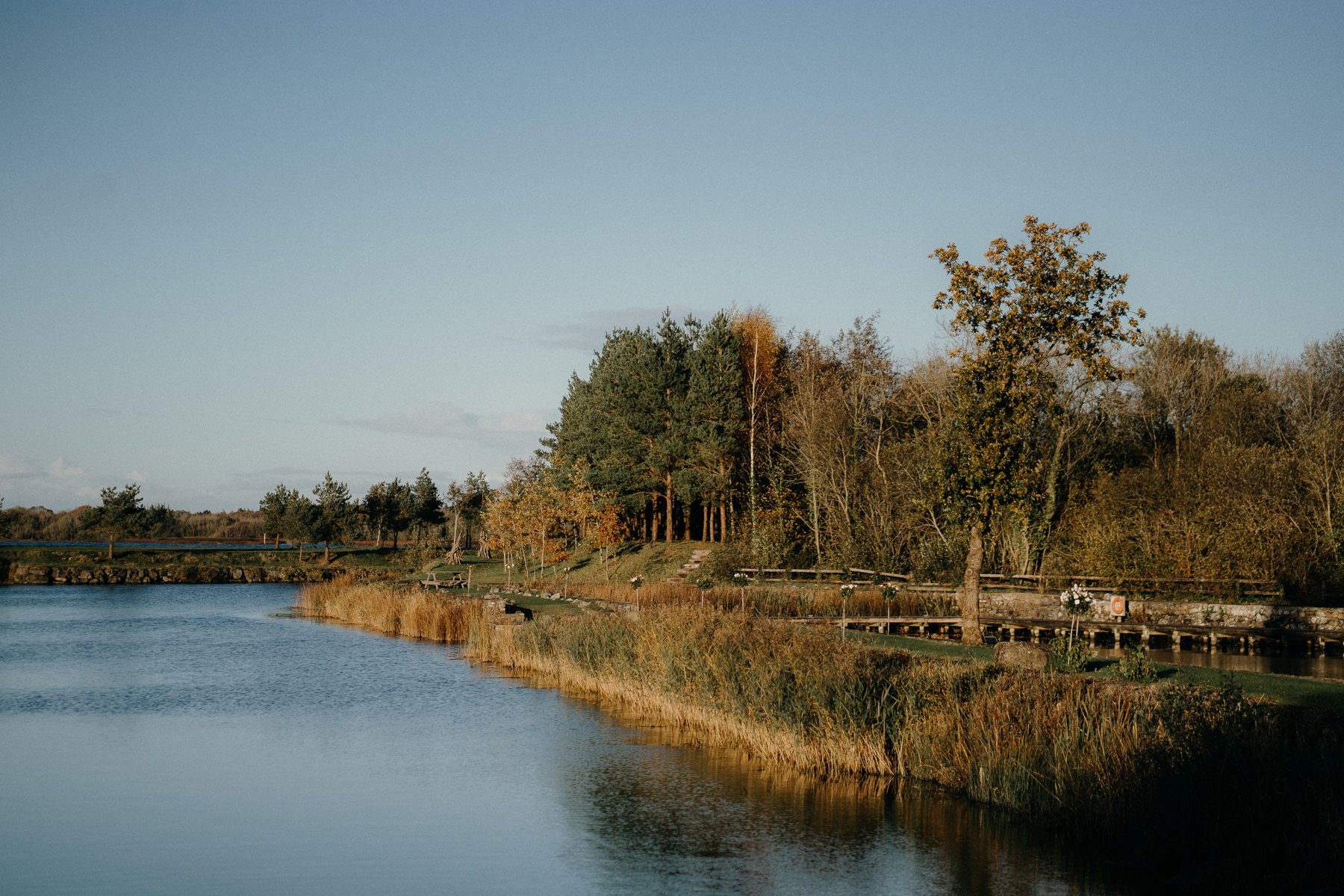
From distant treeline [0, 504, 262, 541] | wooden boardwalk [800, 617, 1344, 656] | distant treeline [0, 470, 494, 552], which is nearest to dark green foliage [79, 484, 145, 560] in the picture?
distant treeline [0, 470, 494, 552]

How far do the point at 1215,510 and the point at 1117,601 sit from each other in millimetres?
16632

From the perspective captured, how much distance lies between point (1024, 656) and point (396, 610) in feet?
96.3

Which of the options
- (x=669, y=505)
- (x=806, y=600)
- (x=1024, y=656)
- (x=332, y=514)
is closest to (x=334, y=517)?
(x=332, y=514)

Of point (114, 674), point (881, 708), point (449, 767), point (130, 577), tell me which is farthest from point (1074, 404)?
point (130, 577)

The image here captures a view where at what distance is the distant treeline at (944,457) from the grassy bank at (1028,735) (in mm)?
9151

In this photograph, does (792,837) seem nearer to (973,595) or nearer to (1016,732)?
(1016,732)

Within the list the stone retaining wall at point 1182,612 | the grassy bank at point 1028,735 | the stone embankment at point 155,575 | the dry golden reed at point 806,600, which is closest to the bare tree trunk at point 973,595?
the grassy bank at point 1028,735

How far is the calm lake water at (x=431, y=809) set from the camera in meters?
12.9

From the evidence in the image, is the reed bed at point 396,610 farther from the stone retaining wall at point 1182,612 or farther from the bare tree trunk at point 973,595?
the stone retaining wall at point 1182,612

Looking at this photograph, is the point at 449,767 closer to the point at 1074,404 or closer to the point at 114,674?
the point at 114,674

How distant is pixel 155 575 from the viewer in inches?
3019

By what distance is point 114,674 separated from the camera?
31.3 metres

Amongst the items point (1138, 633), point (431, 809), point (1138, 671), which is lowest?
point (431, 809)

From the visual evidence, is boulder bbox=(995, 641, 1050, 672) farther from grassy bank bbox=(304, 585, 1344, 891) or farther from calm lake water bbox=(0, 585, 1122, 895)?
calm lake water bbox=(0, 585, 1122, 895)
